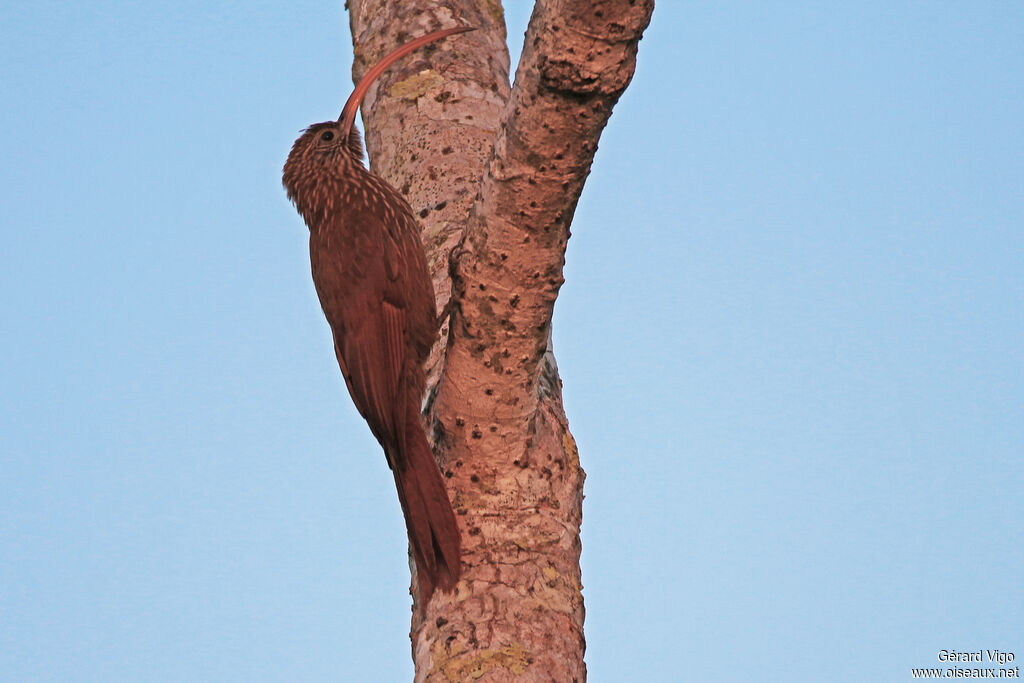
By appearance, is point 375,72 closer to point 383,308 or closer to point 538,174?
point 383,308

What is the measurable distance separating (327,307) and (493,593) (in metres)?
1.39

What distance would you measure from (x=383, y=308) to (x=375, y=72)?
3.47 ft

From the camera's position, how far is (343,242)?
3812 millimetres

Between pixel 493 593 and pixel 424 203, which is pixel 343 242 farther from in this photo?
pixel 493 593

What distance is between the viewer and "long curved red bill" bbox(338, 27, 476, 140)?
3.92m

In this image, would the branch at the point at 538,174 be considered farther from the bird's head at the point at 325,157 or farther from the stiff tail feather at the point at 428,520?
the bird's head at the point at 325,157

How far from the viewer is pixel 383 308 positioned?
3652 millimetres

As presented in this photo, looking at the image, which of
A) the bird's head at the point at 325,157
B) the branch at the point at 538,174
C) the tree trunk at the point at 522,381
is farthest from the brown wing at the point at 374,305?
the branch at the point at 538,174

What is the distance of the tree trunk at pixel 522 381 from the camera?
92.9 inches

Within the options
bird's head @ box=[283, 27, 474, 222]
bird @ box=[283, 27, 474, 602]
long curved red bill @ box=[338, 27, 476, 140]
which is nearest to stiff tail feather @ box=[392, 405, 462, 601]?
bird @ box=[283, 27, 474, 602]

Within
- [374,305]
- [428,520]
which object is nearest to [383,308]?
[374,305]

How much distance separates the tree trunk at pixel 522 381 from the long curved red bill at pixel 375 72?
95 centimetres

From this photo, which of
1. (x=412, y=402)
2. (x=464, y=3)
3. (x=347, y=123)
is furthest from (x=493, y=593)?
(x=464, y=3)

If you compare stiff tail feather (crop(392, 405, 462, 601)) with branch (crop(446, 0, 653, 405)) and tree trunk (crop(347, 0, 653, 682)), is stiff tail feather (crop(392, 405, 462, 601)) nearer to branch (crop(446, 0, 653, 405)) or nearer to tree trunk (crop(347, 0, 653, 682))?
tree trunk (crop(347, 0, 653, 682))
